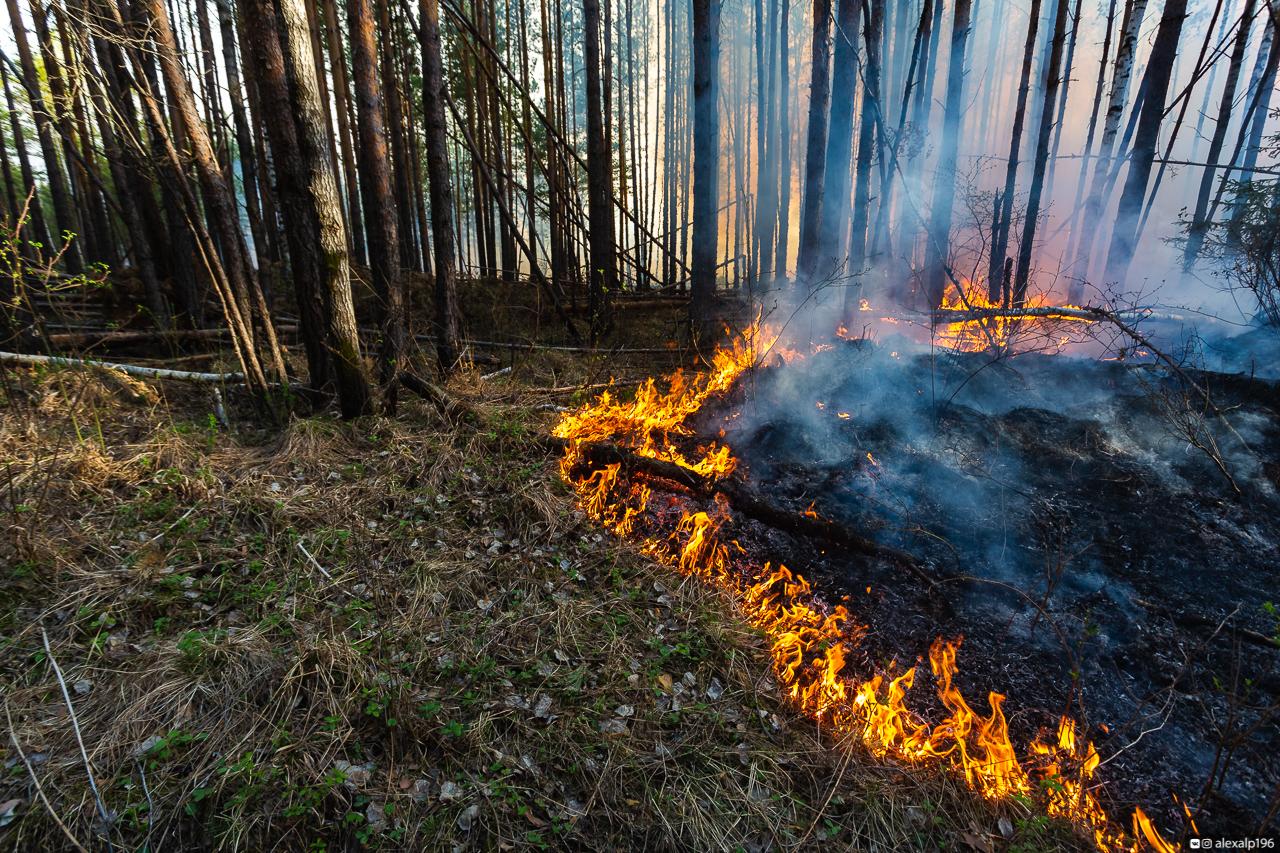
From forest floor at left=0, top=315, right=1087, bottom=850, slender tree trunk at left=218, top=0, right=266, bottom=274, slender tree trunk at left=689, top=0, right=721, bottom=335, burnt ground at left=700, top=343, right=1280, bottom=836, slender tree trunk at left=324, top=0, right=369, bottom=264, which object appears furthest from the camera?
slender tree trunk at left=324, top=0, right=369, bottom=264

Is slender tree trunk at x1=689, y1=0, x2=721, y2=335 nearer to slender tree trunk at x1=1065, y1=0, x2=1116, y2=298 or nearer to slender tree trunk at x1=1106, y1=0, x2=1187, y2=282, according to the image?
slender tree trunk at x1=1106, y1=0, x2=1187, y2=282

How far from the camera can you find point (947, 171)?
10.5m

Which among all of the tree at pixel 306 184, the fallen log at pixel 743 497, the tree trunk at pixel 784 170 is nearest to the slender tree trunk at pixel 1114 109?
the tree trunk at pixel 784 170

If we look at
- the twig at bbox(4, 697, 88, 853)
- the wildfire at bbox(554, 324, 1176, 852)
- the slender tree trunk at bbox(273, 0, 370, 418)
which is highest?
the slender tree trunk at bbox(273, 0, 370, 418)

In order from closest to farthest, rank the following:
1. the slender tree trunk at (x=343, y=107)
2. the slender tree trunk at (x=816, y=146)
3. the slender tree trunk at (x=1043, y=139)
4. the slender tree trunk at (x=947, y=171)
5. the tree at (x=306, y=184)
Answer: the tree at (x=306, y=184)
the slender tree trunk at (x=816, y=146)
the slender tree trunk at (x=1043, y=139)
the slender tree trunk at (x=343, y=107)
the slender tree trunk at (x=947, y=171)

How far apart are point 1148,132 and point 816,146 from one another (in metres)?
5.80

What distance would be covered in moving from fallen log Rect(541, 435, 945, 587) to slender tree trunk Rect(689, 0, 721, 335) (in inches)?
135

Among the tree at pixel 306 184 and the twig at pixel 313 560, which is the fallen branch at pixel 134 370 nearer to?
the tree at pixel 306 184

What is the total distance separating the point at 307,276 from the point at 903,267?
38.3 ft

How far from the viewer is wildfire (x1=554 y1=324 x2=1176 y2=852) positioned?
2.77 metres

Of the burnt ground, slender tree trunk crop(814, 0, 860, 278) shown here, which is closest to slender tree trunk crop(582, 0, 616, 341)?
slender tree trunk crop(814, 0, 860, 278)

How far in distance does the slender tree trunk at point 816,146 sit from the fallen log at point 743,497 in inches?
175

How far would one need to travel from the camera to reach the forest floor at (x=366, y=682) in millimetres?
2344

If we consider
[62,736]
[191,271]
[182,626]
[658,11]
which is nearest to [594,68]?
[191,271]
